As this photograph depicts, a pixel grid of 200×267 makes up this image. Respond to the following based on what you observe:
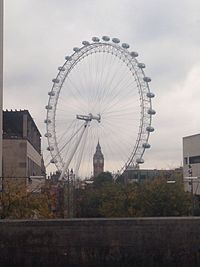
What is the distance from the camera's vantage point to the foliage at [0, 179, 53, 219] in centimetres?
2761

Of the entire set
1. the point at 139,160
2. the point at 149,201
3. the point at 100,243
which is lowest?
the point at 100,243

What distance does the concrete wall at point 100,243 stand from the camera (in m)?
21.8

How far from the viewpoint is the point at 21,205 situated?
2795cm

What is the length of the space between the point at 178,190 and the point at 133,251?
1120 centimetres

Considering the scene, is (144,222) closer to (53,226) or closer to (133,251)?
(133,251)

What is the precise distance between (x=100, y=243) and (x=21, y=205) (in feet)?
23.2

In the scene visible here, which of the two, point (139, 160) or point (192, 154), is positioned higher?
point (192, 154)

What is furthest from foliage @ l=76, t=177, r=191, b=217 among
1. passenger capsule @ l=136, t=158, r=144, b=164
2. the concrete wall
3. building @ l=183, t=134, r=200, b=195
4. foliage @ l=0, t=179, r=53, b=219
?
building @ l=183, t=134, r=200, b=195

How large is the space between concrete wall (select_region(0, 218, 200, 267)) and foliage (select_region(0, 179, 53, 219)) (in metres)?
5.58

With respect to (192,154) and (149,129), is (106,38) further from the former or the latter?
(192,154)

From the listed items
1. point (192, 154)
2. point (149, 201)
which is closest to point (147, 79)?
point (149, 201)

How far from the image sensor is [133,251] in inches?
870

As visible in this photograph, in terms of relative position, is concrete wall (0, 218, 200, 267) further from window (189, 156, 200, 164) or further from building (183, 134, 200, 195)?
window (189, 156, 200, 164)

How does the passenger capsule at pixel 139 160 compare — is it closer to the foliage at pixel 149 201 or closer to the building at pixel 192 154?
the foliage at pixel 149 201
